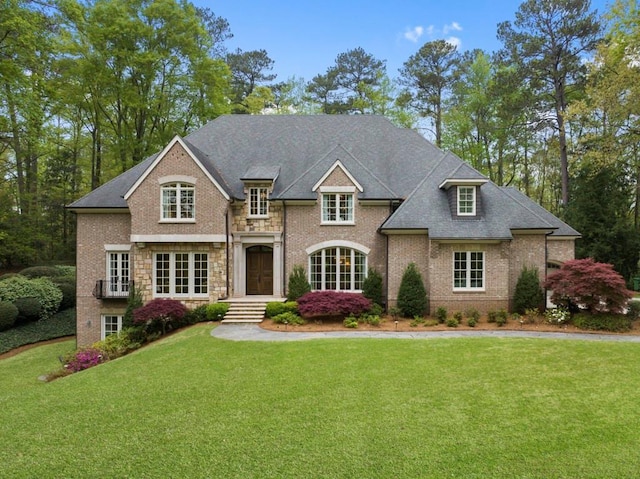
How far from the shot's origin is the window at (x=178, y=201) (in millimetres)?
16516

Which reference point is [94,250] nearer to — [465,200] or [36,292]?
[36,292]

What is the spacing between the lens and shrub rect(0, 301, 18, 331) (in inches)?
722

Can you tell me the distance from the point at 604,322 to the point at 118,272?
810 inches

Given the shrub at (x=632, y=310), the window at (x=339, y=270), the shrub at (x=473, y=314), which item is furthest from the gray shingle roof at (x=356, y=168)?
the shrub at (x=632, y=310)

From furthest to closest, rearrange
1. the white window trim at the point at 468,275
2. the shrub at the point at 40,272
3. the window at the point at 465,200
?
1. the shrub at the point at 40,272
2. the window at the point at 465,200
3. the white window trim at the point at 468,275

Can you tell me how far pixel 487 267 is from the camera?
16062 mm

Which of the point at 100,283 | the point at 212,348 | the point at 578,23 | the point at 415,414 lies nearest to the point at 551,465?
the point at 415,414

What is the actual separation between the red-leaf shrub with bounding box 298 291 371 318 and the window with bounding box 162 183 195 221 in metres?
6.47

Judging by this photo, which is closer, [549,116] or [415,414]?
[415,414]

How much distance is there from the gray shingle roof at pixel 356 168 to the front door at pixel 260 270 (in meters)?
2.83

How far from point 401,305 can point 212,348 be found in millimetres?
8022

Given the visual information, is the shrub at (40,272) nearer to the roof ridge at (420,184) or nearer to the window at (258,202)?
the window at (258,202)

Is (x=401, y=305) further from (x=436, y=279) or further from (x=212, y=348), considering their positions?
(x=212, y=348)

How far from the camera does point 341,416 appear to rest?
6.66 metres
